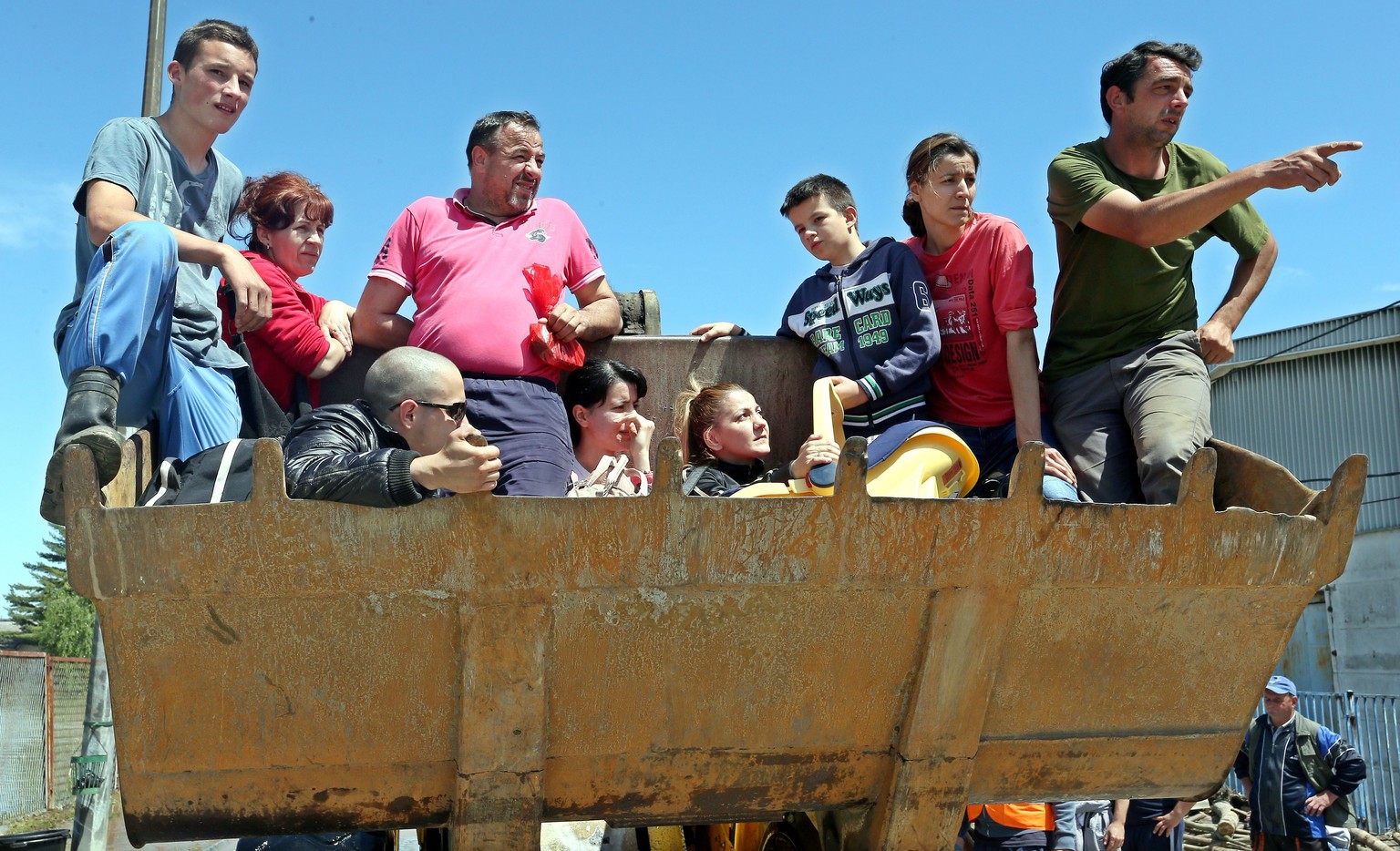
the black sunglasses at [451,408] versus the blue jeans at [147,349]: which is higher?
the blue jeans at [147,349]

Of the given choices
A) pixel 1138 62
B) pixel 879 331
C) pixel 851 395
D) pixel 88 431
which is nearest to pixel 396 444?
pixel 88 431

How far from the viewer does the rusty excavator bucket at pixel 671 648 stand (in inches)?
92.5

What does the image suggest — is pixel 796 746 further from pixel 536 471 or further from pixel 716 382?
pixel 716 382

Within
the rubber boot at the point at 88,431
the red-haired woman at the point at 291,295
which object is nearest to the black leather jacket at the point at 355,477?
the rubber boot at the point at 88,431

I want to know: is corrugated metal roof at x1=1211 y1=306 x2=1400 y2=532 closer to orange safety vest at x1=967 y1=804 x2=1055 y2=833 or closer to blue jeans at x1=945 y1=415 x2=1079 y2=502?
orange safety vest at x1=967 y1=804 x2=1055 y2=833

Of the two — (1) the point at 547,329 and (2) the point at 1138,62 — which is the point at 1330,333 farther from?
(1) the point at 547,329

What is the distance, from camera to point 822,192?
4238 mm

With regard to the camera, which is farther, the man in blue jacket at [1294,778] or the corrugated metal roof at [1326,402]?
the corrugated metal roof at [1326,402]

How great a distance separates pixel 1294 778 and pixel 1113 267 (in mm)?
6329

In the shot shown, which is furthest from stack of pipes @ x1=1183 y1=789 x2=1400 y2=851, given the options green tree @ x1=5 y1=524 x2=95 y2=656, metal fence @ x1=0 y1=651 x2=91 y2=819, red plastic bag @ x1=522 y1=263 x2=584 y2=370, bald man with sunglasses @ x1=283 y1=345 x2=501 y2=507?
green tree @ x1=5 y1=524 x2=95 y2=656

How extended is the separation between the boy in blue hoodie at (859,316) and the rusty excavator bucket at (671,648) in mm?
1278

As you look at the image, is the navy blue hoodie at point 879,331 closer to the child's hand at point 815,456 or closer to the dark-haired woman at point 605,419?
the dark-haired woman at point 605,419

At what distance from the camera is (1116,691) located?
2.78 m

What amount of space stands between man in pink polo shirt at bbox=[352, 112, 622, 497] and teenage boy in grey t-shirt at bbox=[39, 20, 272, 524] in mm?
509
